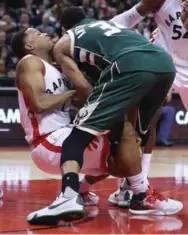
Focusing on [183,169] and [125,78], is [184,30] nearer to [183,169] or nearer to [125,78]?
[125,78]

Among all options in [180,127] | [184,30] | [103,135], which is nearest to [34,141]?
[103,135]

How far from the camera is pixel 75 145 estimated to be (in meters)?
4.44

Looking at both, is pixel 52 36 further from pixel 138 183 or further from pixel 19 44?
pixel 138 183

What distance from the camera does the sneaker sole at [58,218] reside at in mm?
4177

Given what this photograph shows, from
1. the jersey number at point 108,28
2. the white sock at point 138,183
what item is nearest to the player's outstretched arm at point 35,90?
the jersey number at point 108,28

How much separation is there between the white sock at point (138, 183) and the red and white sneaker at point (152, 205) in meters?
0.03

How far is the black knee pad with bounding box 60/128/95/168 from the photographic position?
4406 mm

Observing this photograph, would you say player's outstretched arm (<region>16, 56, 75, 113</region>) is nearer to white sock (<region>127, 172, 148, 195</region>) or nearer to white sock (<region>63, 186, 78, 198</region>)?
white sock (<region>63, 186, 78, 198</region>)

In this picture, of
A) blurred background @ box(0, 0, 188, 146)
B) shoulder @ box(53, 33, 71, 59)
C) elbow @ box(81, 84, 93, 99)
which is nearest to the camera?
elbow @ box(81, 84, 93, 99)

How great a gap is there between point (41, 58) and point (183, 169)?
10.7 ft

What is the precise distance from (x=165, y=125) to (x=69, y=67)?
254 inches

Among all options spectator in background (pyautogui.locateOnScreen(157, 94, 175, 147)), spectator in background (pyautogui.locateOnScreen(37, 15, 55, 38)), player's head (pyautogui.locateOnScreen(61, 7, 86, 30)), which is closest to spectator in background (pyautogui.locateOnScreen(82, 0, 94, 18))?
spectator in background (pyautogui.locateOnScreen(37, 15, 55, 38))

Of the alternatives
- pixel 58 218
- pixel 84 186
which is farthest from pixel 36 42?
pixel 58 218

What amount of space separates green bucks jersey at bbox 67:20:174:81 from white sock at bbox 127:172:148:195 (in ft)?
2.63
